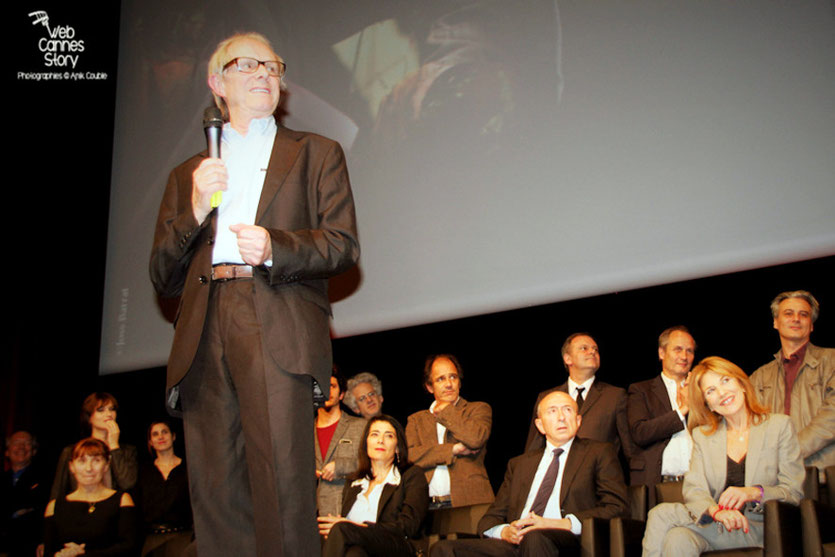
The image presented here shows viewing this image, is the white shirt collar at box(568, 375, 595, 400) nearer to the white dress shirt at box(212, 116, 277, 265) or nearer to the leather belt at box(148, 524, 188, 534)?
the leather belt at box(148, 524, 188, 534)

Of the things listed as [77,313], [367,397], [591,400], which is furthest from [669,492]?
[77,313]

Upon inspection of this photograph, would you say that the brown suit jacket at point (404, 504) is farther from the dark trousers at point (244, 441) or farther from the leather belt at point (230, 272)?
the leather belt at point (230, 272)

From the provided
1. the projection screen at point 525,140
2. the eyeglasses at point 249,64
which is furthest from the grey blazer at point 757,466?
the eyeglasses at point 249,64

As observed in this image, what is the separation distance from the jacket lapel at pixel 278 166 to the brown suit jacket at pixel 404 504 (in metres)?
2.25

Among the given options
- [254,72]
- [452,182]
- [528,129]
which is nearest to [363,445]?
[452,182]

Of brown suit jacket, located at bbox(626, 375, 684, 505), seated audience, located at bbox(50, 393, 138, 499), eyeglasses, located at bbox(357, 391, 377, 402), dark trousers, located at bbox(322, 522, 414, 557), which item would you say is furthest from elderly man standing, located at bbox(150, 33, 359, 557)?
seated audience, located at bbox(50, 393, 138, 499)

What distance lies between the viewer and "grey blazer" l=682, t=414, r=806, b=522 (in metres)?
2.96

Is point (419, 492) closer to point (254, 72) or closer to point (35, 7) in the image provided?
point (254, 72)

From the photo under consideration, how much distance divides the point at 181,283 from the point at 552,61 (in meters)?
2.80

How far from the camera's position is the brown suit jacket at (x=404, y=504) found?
3.77 meters

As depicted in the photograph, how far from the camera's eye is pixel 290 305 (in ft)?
5.94

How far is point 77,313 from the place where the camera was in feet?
18.2

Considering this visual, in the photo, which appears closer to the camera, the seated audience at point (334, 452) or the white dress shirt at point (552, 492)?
the white dress shirt at point (552, 492)

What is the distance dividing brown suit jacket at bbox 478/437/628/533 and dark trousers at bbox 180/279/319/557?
1.88 meters
